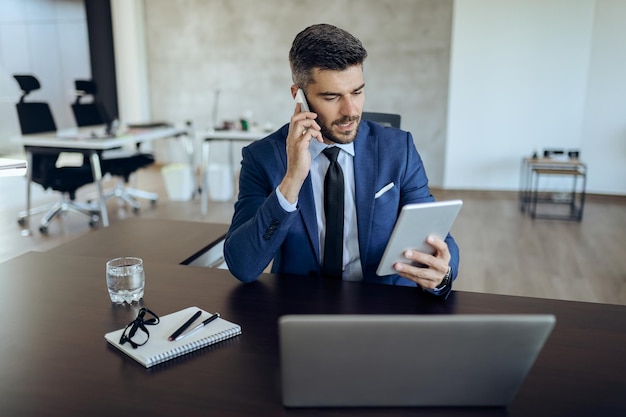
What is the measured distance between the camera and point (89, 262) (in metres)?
1.66

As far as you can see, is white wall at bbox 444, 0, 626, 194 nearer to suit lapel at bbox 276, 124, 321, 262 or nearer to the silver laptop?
suit lapel at bbox 276, 124, 321, 262

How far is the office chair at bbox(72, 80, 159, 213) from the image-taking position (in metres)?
5.29

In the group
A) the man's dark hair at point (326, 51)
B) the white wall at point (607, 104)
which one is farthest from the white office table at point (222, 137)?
the man's dark hair at point (326, 51)

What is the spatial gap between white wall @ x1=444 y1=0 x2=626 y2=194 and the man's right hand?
210 inches

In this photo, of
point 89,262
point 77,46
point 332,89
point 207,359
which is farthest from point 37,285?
point 77,46

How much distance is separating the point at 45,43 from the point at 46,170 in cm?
455

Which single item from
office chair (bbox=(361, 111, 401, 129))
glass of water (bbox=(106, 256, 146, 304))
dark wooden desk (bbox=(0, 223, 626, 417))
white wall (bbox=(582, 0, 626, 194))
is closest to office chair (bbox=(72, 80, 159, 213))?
office chair (bbox=(361, 111, 401, 129))

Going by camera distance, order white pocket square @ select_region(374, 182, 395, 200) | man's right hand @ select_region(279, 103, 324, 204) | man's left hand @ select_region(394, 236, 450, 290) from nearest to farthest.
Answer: man's left hand @ select_region(394, 236, 450, 290)
man's right hand @ select_region(279, 103, 324, 204)
white pocket square @ select_region(374, 182, 395, 200)

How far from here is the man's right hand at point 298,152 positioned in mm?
1421

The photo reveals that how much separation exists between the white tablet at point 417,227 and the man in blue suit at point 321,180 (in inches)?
2.1

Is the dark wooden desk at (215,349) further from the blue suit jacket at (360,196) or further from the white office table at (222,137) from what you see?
the white office table at (222,137)

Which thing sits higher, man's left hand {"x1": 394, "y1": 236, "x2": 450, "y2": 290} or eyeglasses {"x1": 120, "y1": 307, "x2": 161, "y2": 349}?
man's left hand {"x1": 394, "y1": 236, "x2": 450, "y2": 290}

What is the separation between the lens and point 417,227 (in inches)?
48.5

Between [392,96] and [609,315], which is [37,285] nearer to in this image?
[609,315]
